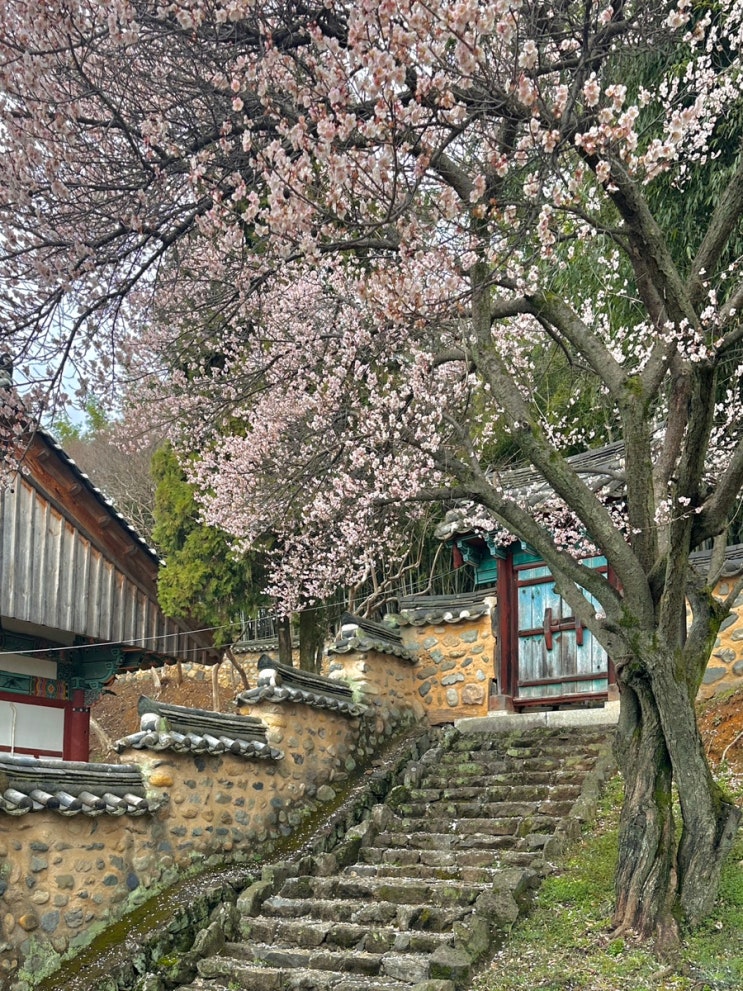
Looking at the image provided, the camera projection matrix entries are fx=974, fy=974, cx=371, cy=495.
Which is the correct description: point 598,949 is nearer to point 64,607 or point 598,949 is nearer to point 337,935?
point 337,935

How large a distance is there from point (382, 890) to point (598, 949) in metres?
1.89

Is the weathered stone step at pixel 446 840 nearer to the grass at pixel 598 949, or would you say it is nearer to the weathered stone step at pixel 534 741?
the grass at pixel 598 949

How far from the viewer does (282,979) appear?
631 centimetres

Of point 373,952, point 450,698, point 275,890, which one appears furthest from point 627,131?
point 450,698

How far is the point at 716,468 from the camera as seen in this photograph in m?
11.0

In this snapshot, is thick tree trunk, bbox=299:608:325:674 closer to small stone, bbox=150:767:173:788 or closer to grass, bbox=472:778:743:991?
small stone, bbox=150:767:173:788

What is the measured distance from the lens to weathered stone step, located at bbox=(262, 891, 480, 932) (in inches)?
257

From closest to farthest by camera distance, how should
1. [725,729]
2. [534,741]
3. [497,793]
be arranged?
[497,793], [725,729], [534,741]

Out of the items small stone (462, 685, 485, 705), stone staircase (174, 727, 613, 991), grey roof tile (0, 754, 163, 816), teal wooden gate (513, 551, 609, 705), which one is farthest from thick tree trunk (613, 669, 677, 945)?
small stone (462, 685, 485, 705)

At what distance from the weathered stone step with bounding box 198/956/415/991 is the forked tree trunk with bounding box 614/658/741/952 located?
149cm

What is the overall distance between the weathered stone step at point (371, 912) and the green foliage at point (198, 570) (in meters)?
6.41

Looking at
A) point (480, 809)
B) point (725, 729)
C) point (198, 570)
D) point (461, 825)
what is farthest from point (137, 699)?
point (725, 729)

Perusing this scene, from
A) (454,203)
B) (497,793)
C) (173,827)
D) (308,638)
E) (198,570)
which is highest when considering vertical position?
(454,203)

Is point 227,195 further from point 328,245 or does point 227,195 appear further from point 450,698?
point 450,698
